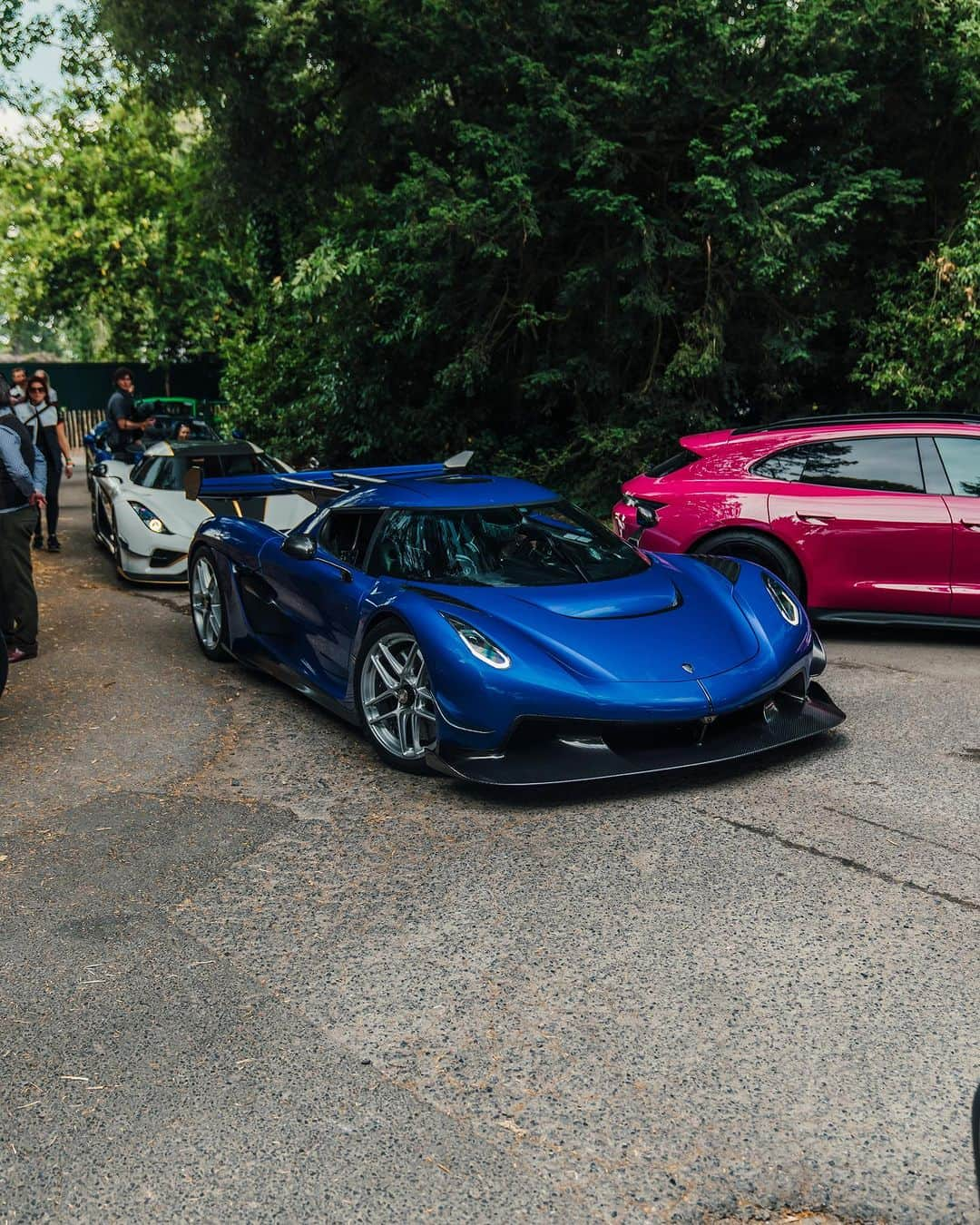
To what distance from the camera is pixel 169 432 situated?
18.3 metres

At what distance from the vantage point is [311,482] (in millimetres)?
7738

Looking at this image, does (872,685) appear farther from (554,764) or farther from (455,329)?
(455,329)

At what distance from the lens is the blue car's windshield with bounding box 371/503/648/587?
243 inches

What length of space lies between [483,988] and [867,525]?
18.4ft

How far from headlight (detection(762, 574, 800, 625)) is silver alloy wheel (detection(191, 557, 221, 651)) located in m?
3.55

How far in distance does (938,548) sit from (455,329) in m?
9.04

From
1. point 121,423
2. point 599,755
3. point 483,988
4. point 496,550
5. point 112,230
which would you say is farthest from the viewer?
point 112,230

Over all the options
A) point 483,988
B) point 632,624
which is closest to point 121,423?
point 632,624

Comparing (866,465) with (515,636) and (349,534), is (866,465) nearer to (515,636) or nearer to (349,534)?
(349,534)

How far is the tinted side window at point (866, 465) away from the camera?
850 centimetres

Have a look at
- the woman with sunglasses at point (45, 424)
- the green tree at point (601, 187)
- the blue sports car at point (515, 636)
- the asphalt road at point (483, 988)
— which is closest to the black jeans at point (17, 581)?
the blue sports car at point (515, 636)

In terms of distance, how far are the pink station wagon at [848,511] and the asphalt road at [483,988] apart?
7.70 ft

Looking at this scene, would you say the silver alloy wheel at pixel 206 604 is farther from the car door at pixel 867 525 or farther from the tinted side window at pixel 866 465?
the tinted side window at pixel 866 465

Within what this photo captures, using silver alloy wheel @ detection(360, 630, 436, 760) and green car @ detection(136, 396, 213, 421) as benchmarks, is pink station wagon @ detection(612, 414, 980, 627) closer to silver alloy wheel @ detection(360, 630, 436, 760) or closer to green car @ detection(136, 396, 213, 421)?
silver alloy wheel @ detection(360, 630, 436, 760)
